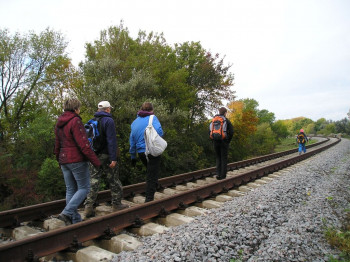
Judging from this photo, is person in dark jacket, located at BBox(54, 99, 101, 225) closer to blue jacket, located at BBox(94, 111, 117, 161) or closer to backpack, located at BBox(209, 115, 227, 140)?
blue jacket, located at BBox(94, 111, 117, 161)

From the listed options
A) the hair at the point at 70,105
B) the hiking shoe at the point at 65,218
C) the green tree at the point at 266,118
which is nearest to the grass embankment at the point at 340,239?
the hiking shoe at the point at 65,218

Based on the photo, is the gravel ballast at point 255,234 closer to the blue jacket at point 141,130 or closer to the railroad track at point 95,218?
the railroad track at point 95,218

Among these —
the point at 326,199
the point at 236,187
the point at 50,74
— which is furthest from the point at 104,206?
the point at 50,74

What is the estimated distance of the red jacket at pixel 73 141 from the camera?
373cm

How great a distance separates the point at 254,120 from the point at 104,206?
20215mm

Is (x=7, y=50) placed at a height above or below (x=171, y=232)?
above

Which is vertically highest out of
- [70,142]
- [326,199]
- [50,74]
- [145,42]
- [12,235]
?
[145,42]

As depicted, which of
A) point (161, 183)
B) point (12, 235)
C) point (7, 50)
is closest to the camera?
point (12, 235)

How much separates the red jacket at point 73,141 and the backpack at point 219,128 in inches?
161

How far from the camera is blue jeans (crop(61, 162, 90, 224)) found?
12.6 ft

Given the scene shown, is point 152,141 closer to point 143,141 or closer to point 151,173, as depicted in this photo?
point 143,141

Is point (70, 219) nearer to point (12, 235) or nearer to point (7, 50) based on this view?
point (12, 235)

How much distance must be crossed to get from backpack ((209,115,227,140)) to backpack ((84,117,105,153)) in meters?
3.54

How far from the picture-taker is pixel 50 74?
56.2 ft
